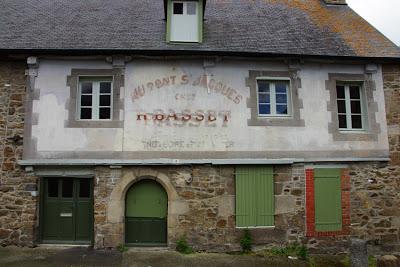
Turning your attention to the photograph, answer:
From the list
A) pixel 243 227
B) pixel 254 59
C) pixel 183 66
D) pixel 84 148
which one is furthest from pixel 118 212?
pixel 254 59

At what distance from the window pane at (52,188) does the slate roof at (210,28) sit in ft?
10.1

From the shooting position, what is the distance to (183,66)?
28.3ft

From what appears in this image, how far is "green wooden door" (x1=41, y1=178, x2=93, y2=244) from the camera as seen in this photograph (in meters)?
8.32

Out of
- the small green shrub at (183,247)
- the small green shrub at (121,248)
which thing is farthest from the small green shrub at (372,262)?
the small green shrub at (121,248)

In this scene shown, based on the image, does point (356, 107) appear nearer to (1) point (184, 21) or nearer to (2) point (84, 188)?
(1) point (184, 21)

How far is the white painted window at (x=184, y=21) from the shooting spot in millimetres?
8859

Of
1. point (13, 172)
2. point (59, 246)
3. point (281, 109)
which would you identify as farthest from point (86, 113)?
point (281, 109)

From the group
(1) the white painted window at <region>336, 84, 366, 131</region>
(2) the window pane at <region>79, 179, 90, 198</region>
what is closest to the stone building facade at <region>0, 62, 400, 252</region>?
(2) the window pane at <region>79, 179, 90, 198</region>

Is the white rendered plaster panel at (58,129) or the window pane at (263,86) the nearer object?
the white rendered plaster panel at (58,129)

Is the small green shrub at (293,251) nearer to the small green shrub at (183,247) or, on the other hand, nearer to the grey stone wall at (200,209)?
the grey stone wall at (200,209)

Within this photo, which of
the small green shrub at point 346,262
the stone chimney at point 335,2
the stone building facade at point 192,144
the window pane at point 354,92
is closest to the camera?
the small green shrub at point 346,262

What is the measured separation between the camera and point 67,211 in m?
8.38

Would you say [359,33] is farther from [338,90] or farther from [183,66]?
[183,66]

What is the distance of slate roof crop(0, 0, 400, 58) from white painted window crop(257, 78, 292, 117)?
2.53ft
